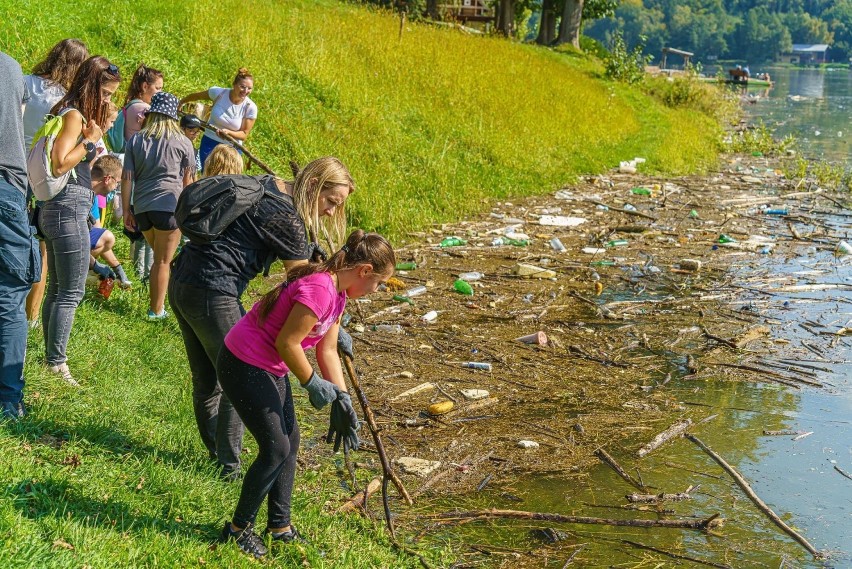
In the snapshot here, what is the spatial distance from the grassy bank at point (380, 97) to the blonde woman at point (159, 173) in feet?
14.5

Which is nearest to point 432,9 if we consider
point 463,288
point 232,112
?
point 232,112

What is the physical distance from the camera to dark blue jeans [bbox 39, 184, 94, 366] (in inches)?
211

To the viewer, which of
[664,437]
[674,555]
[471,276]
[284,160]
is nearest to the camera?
[674,555]

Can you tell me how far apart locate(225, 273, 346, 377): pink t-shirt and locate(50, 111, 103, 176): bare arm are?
182 cm

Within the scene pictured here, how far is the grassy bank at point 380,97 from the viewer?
11977 millimetres

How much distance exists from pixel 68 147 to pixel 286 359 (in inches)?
87.3

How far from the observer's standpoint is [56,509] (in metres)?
3.79

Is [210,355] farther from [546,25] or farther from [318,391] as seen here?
[546,25]

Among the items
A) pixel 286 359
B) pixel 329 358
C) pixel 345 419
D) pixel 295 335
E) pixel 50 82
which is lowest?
pixel 345 419

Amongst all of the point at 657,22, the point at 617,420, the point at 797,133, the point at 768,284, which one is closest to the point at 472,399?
the point at 617,420

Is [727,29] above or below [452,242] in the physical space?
above

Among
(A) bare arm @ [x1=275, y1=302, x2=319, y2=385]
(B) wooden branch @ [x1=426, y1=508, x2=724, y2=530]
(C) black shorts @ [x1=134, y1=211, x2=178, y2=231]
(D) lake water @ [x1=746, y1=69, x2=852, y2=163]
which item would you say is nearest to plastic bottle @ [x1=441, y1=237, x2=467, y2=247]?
(C) black shorts @ [x1=134, y1=211, x2=178, y2=231]

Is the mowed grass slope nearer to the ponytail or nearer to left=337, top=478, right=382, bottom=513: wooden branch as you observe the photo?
left=337, top=478, right=382, bottom=513: wooden branch

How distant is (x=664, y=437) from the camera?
20.2 ft
